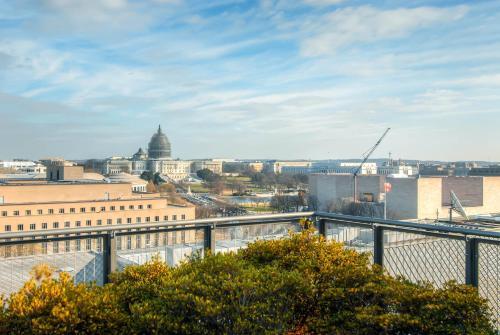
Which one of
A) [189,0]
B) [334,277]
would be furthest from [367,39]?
[334,277]

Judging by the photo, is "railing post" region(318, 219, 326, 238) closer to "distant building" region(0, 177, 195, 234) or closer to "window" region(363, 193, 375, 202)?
"distant building" region(0, 177, 195, 234)

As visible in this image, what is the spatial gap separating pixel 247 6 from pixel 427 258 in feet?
28.5

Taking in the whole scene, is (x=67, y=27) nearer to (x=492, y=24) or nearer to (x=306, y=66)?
(x=306, y=66)

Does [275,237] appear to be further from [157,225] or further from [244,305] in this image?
[244,305]

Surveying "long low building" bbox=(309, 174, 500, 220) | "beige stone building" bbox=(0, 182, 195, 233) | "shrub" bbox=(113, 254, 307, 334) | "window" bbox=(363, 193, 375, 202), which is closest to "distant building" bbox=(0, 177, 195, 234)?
"beige stone building" bbox=(0, 182, 195, 233)

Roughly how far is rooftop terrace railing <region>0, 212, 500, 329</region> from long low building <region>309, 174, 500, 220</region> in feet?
167

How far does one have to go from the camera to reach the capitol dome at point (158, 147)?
527ft

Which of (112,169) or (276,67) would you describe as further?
(112,169)

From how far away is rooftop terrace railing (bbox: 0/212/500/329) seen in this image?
13.9 ft

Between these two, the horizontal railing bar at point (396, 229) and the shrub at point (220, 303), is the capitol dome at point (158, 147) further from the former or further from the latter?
the shrub at point (220, 303)

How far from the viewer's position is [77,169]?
242ft

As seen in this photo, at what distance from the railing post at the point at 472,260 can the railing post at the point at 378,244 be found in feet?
3.37

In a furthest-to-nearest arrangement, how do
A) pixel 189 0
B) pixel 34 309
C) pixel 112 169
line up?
pixel 112 169, pixel 189 0, pixel 34 309

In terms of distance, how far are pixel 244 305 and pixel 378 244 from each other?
8.83 feet
